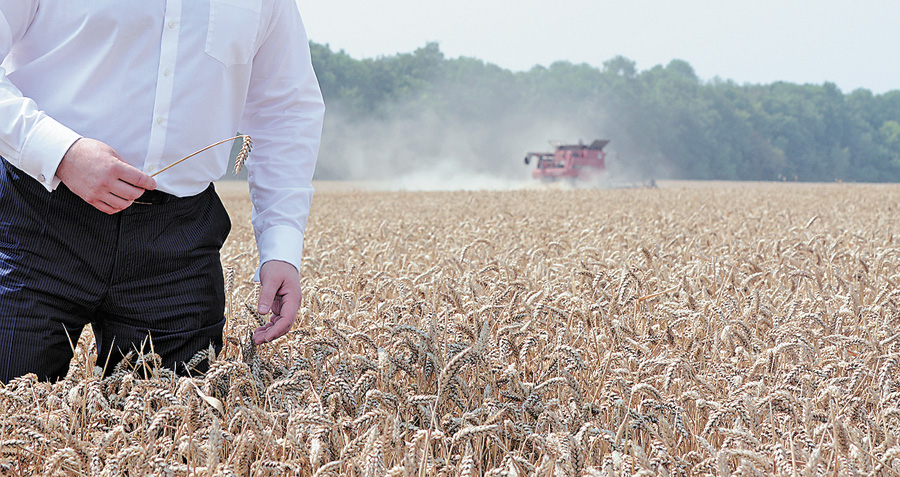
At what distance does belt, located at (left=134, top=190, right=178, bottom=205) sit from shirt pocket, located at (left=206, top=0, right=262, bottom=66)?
1.35 ft

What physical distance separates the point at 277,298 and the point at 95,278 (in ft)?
1.70

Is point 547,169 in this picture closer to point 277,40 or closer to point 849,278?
point 849,278

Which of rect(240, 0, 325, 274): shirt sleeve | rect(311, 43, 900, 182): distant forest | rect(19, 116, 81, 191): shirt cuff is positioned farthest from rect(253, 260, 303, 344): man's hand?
rect(311, 43, 900, 182): distant forest

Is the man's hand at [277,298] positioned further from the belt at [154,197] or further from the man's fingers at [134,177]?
the man's fingers at [134,177]

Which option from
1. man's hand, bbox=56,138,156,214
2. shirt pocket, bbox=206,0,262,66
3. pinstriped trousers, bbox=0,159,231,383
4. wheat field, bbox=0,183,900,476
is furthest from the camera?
shirt pocket, bbox=206,0,262,66

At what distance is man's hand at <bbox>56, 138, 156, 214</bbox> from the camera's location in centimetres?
175

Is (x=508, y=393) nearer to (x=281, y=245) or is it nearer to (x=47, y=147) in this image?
(x=281, y=245)

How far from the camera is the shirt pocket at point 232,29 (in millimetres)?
2148

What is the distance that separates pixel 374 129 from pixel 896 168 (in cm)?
6815

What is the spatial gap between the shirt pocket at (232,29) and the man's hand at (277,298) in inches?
24.5

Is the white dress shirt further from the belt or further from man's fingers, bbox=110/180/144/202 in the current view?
man's fingers, bbox=110/180/144/202

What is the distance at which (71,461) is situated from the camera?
4.83 feet

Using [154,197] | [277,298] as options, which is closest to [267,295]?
[277,298]

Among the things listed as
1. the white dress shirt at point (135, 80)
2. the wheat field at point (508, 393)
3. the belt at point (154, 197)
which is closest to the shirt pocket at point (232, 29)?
the white dress shirt at point (135, 80)
